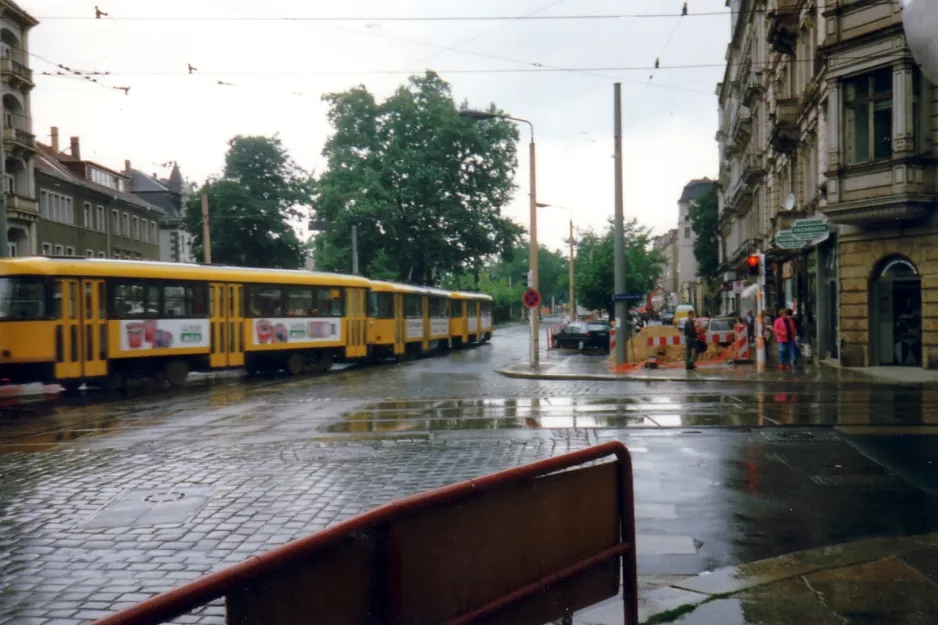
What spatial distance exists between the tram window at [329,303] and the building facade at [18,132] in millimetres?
22434

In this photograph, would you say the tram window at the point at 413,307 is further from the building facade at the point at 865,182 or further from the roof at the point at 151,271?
the building facade at the point at 865,182

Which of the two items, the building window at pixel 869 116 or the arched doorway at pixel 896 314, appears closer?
the building window at pixel 869 116

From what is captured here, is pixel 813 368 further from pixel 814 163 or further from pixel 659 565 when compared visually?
pixel 659 565

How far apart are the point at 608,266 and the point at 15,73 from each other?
32.1 meters

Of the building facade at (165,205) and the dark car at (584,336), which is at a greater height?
the building facade at (165,205)

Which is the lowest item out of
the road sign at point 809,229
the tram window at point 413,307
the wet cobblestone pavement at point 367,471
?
the wet cobblestone pavement at point 367,471

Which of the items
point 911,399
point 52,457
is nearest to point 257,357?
point 52,457

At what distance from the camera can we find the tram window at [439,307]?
3925 centimetres

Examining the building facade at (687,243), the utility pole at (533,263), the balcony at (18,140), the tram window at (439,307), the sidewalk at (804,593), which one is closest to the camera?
the sidewalk at (804,593)

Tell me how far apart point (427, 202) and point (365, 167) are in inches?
157

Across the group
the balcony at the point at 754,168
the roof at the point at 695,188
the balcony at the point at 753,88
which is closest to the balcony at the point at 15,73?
the balcony at the point at 753,88

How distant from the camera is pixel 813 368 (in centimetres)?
2453

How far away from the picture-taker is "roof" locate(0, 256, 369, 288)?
18906mm

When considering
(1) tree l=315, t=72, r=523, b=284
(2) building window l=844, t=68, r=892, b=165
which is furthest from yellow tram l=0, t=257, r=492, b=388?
(1) tree l=315, t=72, r=523, b=284
